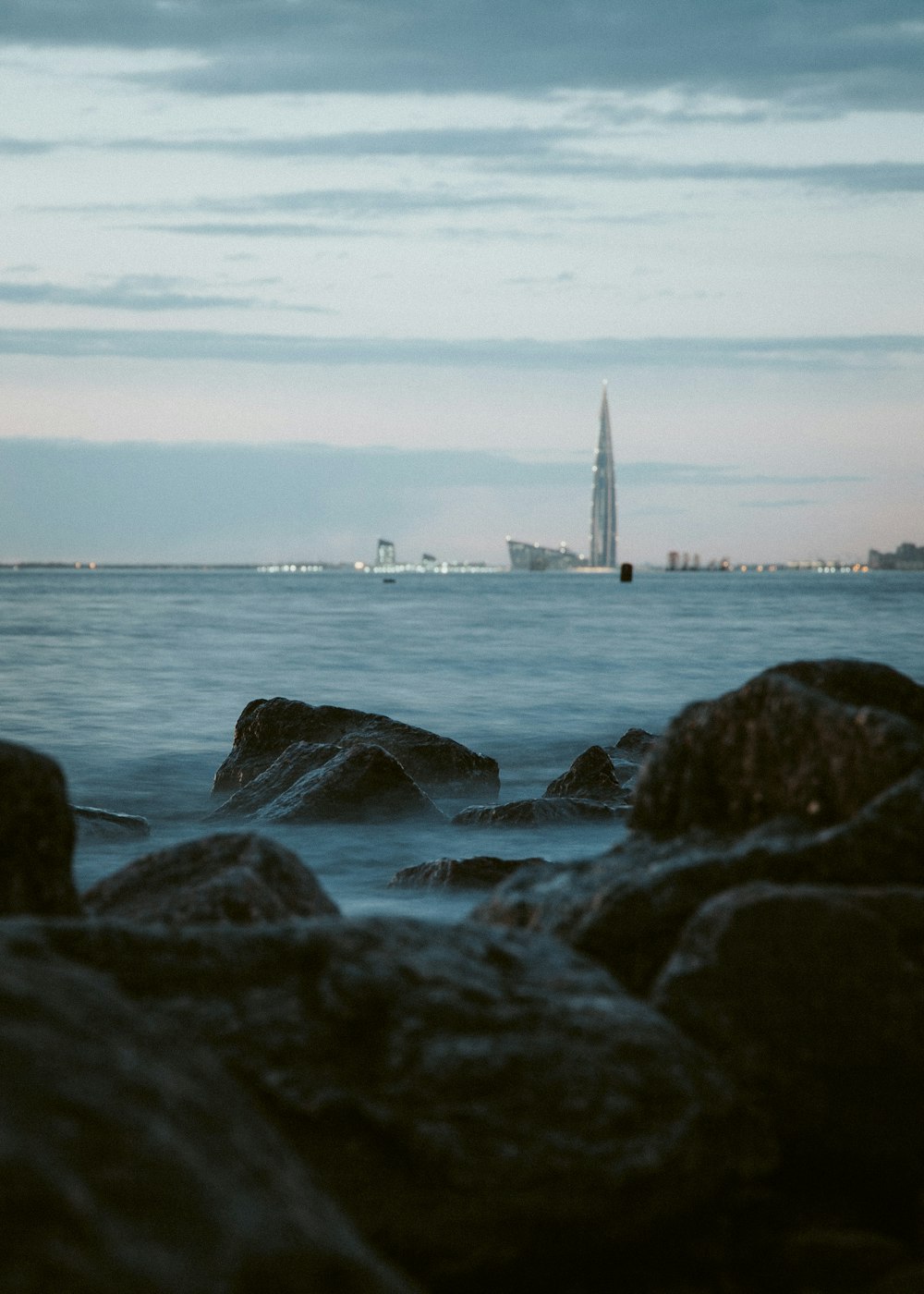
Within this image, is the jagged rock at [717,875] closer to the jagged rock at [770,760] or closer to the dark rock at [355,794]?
the jagged rock at [770,760]

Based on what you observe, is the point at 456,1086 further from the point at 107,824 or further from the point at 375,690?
the point at 375,690

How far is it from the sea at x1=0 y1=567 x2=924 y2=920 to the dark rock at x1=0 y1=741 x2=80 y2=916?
2.85 meters

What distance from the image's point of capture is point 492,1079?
3.02 m

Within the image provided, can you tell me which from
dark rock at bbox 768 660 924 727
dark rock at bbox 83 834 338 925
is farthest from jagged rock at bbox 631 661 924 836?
dark rock at bbox 83 834 338 925

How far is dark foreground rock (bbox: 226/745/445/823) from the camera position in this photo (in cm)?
947

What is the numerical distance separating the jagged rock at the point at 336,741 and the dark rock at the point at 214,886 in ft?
20.9

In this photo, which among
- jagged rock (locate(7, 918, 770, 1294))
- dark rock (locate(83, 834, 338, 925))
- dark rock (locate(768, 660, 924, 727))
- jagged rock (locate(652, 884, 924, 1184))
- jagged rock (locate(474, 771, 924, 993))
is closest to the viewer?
jagged rock (locate(7, 918, 770, 1294))

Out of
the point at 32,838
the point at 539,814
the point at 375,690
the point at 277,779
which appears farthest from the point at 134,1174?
the point at 375,690

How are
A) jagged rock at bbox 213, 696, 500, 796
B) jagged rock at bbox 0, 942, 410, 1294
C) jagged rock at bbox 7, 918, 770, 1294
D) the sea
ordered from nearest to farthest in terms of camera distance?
jagged rock at bbox 0, 942, 410, 1294 < jagged rock at bbox 7, 918, 770, 1294 < the sea < jagged rock at bbox 213, 696, 500, 796

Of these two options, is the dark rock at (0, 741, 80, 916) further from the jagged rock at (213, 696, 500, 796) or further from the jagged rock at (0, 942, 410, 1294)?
the jagged rock at (213, 696, 500, 796)

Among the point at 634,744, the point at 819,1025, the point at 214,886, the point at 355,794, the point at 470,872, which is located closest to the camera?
the point at 819,1025

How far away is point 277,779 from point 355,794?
1116mm

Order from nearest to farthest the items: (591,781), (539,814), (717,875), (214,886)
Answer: (717,875)
(214,886)
(539,814)
(591,781)

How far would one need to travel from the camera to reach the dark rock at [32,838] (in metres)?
4.12
